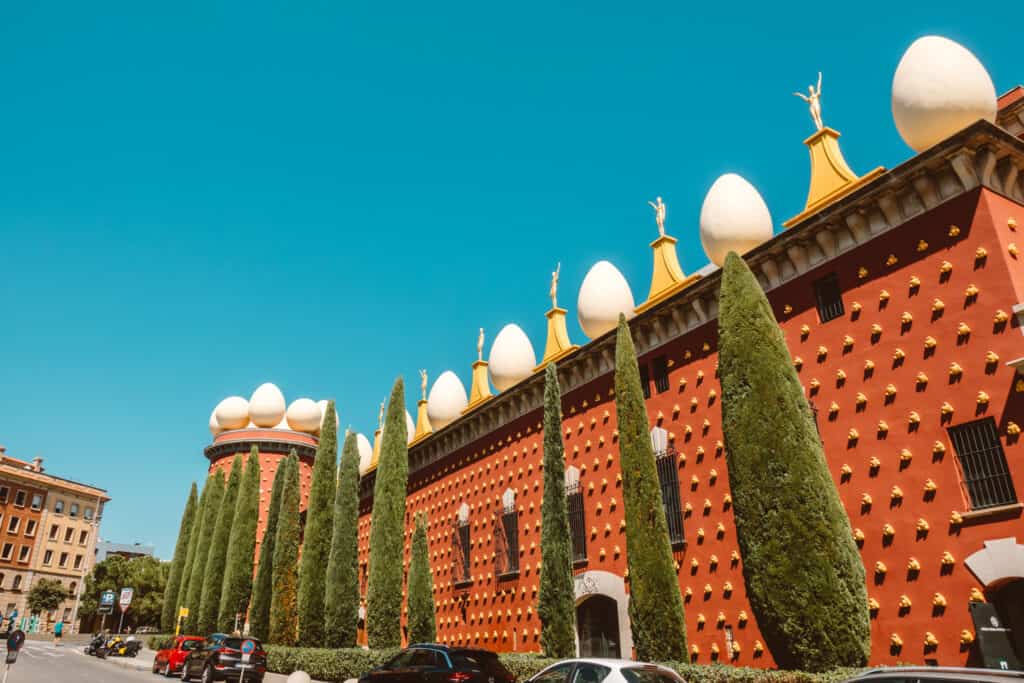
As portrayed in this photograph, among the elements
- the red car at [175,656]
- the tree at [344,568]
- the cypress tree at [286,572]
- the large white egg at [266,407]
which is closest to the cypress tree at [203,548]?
the large white egg at [266,407]

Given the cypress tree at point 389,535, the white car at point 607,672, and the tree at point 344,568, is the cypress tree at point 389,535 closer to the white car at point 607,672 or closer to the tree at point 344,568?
the tree at point 344,568

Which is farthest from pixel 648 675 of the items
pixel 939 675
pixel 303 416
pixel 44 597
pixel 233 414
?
pixel 44 597

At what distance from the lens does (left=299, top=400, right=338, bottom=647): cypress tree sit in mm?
26172

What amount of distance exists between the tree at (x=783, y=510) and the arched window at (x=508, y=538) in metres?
11.6

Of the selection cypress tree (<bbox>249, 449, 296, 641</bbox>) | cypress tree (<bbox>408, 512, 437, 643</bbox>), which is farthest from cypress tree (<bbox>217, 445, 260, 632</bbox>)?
cypress tree (<bbox>408, 512, 437, 643</bbox>)

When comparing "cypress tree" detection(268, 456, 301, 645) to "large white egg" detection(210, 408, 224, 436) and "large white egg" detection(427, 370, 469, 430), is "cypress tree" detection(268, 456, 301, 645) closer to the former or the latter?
"large white egg" detection(427, 370, 469, 430)

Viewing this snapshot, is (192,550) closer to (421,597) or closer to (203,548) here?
(203,548)

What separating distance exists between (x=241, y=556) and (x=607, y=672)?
102 ft

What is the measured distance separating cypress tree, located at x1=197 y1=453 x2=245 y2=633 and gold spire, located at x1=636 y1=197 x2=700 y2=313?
28.1 metres

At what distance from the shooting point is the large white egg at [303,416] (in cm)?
5131

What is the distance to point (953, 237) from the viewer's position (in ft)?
45.0

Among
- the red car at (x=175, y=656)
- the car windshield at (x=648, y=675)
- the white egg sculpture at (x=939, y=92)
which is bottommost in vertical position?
the car windshield at (x=648, y=675)

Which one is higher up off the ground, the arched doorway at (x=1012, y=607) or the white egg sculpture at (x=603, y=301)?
the white egg sculpture at (x=603, y=301)

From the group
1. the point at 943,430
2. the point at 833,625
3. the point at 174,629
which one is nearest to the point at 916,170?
the point at 943,430
